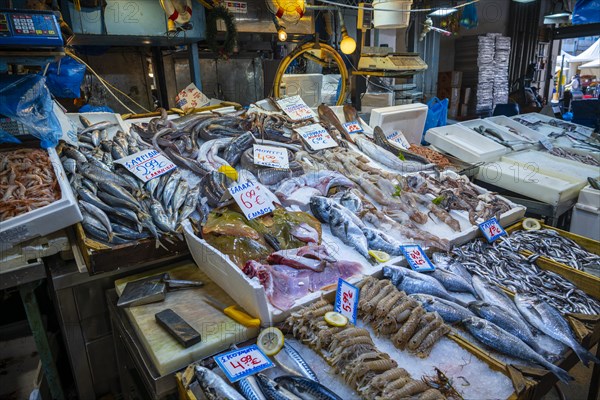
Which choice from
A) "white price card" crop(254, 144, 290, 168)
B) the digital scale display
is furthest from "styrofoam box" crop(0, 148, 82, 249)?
"white price card" crop(254, 144, 290, 168)

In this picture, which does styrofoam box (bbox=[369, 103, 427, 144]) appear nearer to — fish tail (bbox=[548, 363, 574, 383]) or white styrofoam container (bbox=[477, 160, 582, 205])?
white styrofoam container (bbox=[477, 160, 582, 205])

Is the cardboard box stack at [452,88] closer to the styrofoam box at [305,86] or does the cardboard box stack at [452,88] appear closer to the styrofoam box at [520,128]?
the styrofoam box at [305,86]

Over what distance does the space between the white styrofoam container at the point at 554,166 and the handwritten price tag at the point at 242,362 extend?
4301 mm

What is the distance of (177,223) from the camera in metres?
2.57

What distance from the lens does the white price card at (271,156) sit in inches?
134

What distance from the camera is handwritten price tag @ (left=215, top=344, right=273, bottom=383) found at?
1.71m

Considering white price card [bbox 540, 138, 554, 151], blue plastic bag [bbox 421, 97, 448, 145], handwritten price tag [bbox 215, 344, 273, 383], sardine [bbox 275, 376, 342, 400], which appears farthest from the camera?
blue plastic bag [bbox 421, 97, 448, 145]

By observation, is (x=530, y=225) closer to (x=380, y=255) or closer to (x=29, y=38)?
(x=380, y=255)

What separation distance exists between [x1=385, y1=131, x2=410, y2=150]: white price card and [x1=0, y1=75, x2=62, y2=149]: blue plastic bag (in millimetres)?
3649

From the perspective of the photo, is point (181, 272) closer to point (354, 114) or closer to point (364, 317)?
point (364, 317)

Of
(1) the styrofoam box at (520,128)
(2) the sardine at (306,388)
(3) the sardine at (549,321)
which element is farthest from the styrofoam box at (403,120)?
(2) the sardine at (306,388)

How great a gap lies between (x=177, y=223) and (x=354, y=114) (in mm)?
3080

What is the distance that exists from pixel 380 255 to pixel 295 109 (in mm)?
2544

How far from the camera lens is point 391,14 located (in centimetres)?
463
